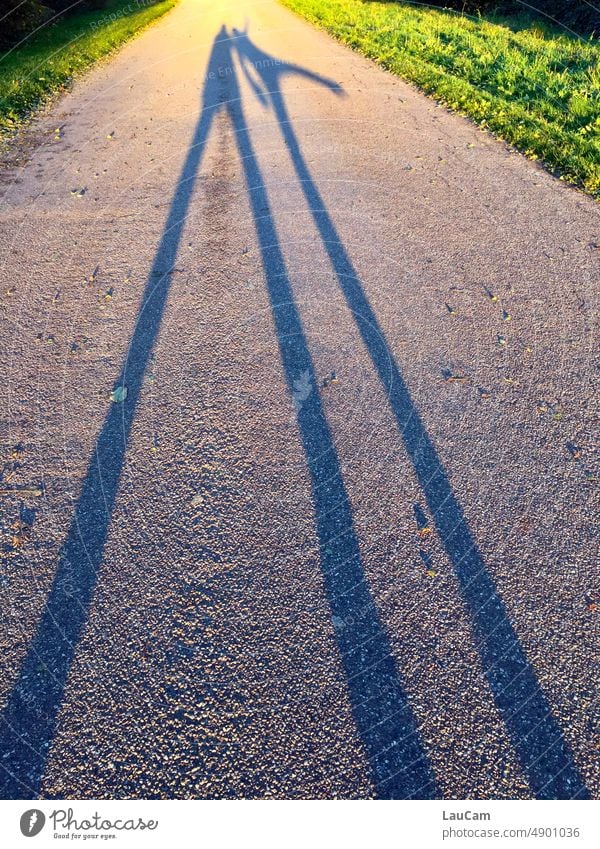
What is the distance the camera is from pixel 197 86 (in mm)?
10922

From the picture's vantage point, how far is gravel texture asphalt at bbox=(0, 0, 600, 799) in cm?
200

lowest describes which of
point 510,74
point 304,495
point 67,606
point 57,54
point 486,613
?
point 486,613

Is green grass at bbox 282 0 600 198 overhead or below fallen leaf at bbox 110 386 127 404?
overhead

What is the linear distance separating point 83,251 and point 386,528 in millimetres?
4218

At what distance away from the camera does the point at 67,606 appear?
243cm

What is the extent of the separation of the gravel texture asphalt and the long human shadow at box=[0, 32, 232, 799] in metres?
0.01

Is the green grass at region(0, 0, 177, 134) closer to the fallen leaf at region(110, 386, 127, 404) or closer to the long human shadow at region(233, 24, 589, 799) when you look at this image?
the fallen leaf at region(110, 386, 127, 404)

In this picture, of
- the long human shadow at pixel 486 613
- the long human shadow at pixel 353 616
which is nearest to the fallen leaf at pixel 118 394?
the long human shadow at pixel 353 616

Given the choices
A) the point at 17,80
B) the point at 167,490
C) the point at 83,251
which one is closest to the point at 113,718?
the point at 167,490

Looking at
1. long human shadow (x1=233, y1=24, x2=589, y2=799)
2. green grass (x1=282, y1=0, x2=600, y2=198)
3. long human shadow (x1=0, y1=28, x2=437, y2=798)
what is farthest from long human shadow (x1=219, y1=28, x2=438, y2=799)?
green grass (x1=282, y1=0, x2=600, y2=198)

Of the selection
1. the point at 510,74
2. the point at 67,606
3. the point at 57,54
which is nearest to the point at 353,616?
the point at 67,606

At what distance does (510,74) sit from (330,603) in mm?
9392

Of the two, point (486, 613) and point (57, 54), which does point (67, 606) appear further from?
point (57, 54)

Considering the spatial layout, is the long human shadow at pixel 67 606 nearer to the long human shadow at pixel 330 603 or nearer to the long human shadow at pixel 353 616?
the long human shadow at pixel 330 603
